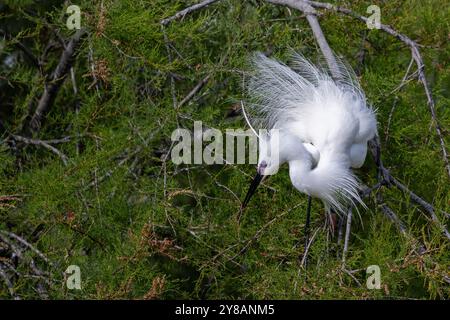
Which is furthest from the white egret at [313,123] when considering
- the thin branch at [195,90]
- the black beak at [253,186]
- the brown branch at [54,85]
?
the brown branch at [54,85]

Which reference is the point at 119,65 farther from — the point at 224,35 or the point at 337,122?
the point at 337,122

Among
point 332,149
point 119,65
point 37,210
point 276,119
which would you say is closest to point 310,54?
point 276,119

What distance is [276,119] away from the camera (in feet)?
9.70

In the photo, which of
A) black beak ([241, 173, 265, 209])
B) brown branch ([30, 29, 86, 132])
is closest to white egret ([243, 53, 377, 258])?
black beak ([241, 173, 265, 209])

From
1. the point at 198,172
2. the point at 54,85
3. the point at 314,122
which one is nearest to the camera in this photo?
the point at 314,122

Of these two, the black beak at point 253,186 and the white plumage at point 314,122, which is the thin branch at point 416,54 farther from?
the black beak at point 253,186

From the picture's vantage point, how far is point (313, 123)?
282cm

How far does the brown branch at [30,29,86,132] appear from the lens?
125 inches

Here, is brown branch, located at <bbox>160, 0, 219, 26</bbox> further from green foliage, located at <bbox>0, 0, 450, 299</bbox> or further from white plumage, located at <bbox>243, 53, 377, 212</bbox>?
white plumage, located at <bbox>243, 53, 377, 212</bbox>

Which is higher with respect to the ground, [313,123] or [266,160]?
[313,123]

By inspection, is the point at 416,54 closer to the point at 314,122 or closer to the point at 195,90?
the point at 314,122

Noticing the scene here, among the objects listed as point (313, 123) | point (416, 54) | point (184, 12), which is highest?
point (184, 12)

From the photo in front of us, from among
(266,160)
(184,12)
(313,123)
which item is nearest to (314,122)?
(313,123)

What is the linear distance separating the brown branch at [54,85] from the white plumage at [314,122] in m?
0.71
